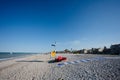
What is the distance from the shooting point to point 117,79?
21.4 ft

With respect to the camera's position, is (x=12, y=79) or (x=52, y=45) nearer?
(x=12, y=79)

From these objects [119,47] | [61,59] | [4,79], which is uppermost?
[119,47]

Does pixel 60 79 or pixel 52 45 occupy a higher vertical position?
pixel 52 45

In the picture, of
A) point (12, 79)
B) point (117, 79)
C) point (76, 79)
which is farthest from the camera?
point (12, 79)

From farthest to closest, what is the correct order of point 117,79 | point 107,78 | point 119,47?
point 119,47
point 107,78
point 117,79

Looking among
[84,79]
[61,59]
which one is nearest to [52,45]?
[61,59]

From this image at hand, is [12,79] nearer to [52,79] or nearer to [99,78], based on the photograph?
[52,79]

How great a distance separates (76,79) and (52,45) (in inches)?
579

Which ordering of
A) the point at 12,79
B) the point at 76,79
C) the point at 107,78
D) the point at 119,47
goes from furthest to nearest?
1. the point at 119,47
2. the point at 12,79
3. the point at 76,79
4. the point at 107,78

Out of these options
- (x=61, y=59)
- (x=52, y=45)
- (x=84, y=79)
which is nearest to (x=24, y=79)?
(x=84, y=79)

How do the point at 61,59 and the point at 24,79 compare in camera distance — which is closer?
the point at 24,79

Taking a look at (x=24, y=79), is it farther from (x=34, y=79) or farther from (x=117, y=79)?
(x=117, y=79)

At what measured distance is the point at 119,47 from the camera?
31500 millimetres

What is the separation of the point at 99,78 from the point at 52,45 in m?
15.4
